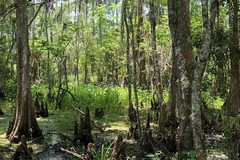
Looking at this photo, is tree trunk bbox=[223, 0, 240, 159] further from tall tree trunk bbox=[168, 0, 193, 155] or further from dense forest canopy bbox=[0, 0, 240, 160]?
tall tree trunk bbox=[168, 0, 193, 155]

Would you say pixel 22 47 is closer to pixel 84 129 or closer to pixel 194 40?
pixel 84 129

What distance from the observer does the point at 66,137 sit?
7496 mm

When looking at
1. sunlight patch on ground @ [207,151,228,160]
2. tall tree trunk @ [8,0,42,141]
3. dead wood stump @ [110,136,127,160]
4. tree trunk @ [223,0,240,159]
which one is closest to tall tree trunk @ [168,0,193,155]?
tree trunk @ [223,0,240,159]

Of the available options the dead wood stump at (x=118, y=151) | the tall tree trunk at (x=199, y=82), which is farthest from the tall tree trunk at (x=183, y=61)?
the dead wood stump at (x=118, y=151)

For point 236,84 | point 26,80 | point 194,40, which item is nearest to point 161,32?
point 194,40

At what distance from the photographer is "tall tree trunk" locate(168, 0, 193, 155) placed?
503cm

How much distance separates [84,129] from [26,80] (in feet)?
5.70

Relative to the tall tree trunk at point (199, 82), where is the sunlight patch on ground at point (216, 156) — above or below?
below

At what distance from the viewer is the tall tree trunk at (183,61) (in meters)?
A: 5.03

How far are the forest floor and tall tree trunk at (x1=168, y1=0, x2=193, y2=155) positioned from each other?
0.79 m

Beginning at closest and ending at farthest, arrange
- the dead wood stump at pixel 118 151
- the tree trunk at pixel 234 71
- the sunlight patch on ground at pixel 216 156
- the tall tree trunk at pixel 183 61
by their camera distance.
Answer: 1. the tall tree trunk at pixel 183 61
2. the dead wood stump at pixel 118 151
3. the sunlight patch on ground at pixel 216 156
4. the tree trunk at pixel 234 71

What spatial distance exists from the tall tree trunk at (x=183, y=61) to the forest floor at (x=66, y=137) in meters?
0.79

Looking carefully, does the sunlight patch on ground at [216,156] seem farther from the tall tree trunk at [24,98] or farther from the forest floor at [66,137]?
the tall tree trunk at [24,98]

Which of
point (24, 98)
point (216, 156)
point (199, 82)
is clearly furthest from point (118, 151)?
point (24, 98)
